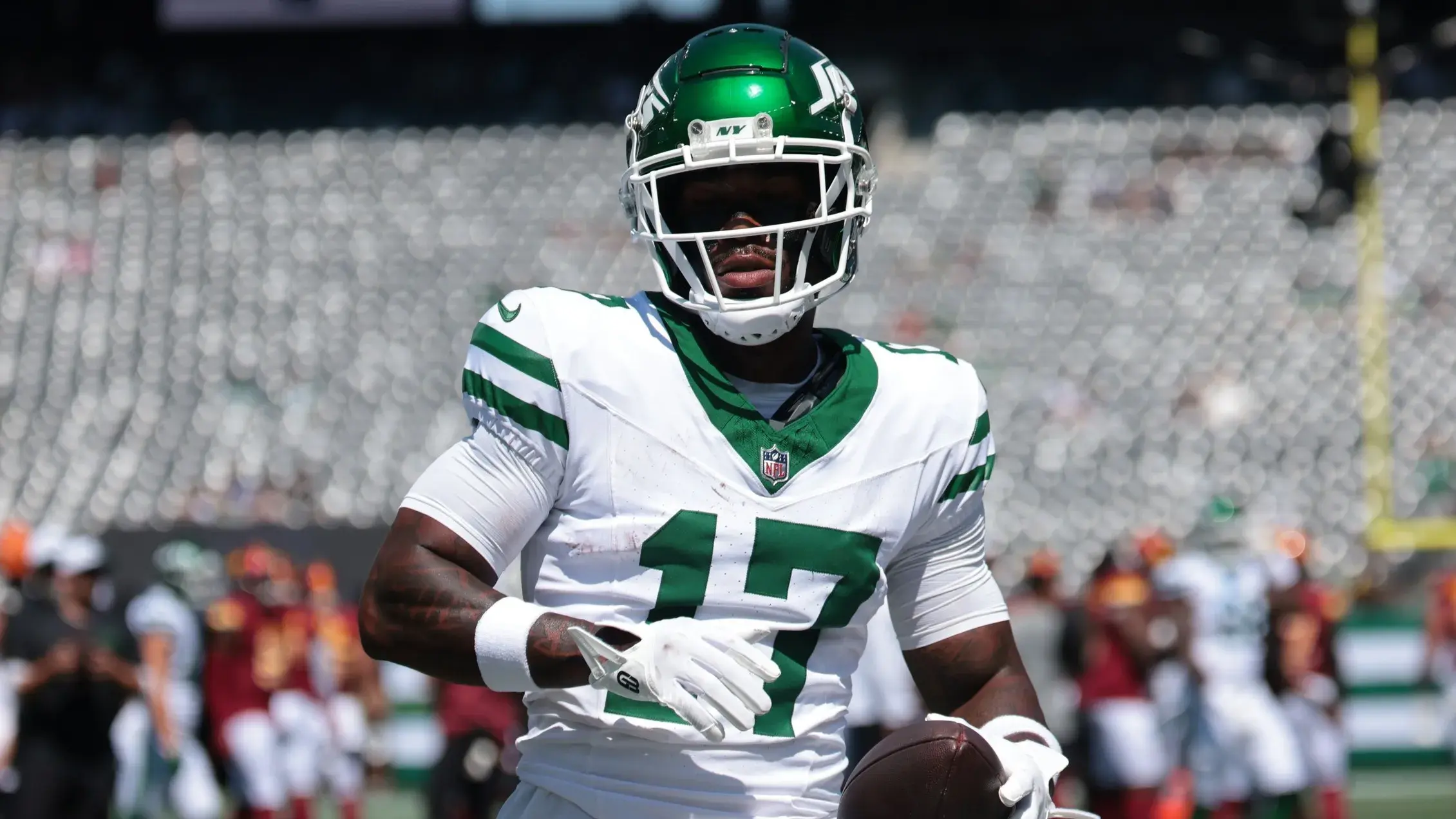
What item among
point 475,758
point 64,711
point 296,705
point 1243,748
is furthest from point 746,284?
point 296,705

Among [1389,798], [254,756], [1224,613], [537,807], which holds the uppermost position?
[537,807]

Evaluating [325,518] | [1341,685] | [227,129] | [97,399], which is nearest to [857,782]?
[1341,685]

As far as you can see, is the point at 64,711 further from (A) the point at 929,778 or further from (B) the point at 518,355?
(A) the point at 929,778

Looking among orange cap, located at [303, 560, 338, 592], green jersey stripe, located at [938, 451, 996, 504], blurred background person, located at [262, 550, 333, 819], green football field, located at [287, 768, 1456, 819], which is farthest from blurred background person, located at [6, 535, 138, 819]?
green jersey stripe, located at [938, 451, 996, 504]

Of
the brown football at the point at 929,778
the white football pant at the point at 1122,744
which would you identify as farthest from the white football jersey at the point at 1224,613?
the brown football at the point at 929,778

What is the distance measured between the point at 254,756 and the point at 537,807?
640cm

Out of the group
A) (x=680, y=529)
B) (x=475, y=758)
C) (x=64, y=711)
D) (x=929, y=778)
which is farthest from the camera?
(x=475, y=758)

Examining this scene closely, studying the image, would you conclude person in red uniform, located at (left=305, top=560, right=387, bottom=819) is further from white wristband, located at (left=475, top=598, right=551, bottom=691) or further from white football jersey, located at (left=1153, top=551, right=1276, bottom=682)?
white wristband, located at (left=475, top=598, right=551, bottom=691)

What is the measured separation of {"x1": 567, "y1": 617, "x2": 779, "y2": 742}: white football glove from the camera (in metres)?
1.88

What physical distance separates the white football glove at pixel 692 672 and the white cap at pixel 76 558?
5429mm

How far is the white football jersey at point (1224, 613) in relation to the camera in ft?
27.1

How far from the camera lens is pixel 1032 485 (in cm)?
1496

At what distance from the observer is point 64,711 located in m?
6.69

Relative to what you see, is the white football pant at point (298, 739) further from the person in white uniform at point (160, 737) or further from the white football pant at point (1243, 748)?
the white football pant at point (1243, 748)
